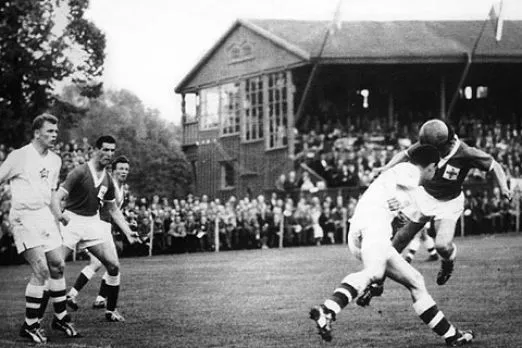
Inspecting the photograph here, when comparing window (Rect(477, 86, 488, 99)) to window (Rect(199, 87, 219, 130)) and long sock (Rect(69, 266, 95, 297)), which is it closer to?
window (Rect(199, 87, 219, 130))

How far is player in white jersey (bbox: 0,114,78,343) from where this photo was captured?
10.2 m

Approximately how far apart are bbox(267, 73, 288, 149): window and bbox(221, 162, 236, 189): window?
102 inches

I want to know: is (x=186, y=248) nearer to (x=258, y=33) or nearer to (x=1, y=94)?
(x=1, y=94)

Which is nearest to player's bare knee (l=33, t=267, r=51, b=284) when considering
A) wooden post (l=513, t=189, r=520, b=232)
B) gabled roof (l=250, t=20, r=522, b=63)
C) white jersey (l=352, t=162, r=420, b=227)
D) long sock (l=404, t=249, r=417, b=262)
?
white jersey (l=352, t=162, r=420, b=227)

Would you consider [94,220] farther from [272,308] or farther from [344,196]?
[344,196]

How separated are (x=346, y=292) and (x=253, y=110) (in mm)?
33431

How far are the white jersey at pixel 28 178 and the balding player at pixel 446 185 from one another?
4.25 meters

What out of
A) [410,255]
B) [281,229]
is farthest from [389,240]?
[281,229]

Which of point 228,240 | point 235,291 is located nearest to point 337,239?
point 228,240

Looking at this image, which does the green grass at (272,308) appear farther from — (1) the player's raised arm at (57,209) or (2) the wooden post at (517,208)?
(2) the wooden post at (517,208)

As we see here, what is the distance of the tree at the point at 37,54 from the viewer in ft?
110

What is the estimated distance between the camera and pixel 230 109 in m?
42.7

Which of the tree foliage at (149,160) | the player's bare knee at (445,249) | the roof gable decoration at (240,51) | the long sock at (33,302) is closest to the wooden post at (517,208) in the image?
the roof gable decoration at (240,51)

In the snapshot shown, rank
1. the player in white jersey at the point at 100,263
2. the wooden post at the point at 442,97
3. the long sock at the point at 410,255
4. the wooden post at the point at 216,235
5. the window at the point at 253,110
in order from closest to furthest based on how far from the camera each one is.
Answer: the player in white jersey at the point at 100,263
the long sock at the point at 410,255
the wooden post at the point at 216,235
the wooden post at the point at 442,97
the window at the point at 253,110
